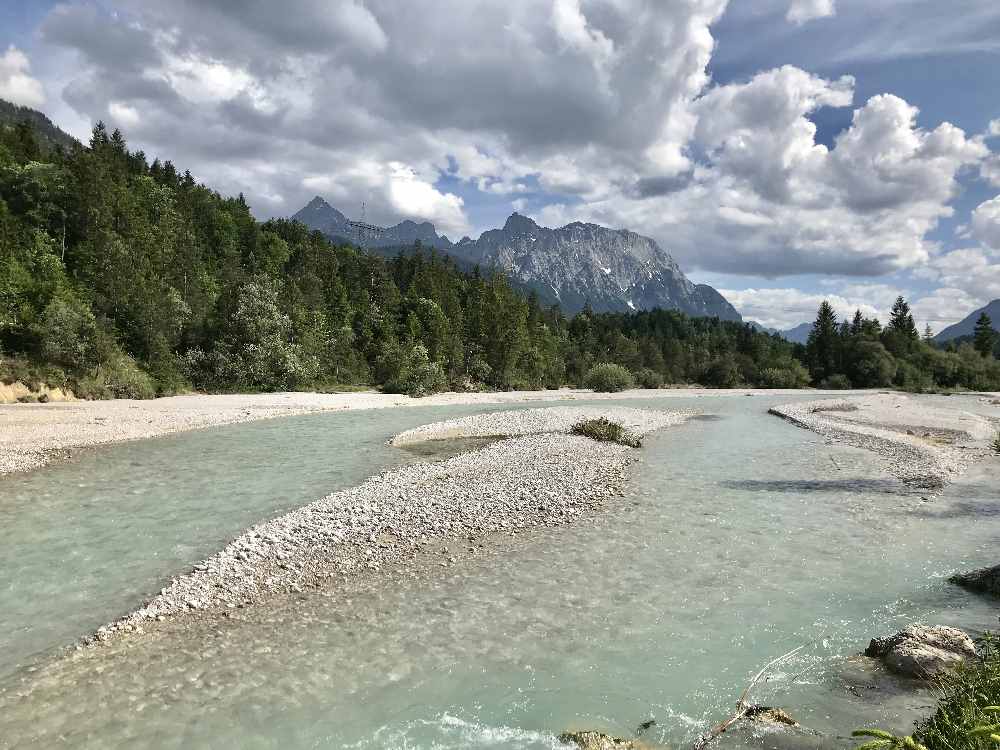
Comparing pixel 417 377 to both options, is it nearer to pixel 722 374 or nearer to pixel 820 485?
pixel 820 485

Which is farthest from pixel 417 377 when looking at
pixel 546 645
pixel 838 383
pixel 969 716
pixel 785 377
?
pixel 838 383

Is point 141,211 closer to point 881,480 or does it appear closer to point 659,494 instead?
point 659,494

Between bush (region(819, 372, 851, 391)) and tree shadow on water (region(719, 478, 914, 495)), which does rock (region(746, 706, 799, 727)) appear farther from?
bush (region(819, 372, 851, 391))

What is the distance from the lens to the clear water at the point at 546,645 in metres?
8.07

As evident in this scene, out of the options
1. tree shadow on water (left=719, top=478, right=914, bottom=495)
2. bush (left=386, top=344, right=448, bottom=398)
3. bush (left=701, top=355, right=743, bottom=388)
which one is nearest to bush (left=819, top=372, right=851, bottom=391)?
bush (left=701, top=355, right=743, bottom=388)

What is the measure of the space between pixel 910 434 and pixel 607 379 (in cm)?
6345

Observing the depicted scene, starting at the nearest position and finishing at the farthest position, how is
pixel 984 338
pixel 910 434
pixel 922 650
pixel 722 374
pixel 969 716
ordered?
pixel 969 716 → pixel 922 650 → pixel 910 434 → pixel 722 374 → pixel 984 338

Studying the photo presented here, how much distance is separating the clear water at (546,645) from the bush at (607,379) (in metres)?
84.4

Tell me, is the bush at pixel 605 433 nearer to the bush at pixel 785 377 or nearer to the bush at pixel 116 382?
the bush at pixel 116 382

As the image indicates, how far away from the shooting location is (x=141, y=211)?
8394cm

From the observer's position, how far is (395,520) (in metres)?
17.0

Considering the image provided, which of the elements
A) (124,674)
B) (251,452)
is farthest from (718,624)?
(251,452)

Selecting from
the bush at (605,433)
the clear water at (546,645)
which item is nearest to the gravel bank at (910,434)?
the clear water at (546,645)

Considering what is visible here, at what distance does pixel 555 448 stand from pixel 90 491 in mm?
20654
